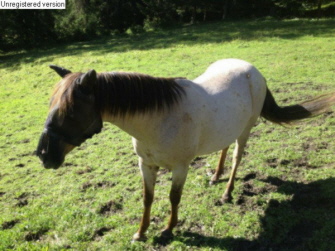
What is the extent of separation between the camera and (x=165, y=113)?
2.49 metres

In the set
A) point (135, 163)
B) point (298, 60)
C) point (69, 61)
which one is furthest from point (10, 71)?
point (298, 60)

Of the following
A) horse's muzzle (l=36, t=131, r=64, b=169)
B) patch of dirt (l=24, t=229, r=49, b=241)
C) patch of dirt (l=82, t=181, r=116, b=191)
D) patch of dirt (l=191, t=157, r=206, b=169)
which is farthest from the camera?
patch of dirt (l=191, t=157, r=206, b=169)

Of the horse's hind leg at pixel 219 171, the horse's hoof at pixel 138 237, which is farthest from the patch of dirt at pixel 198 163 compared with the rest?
the horse's hoof at pixel 138 237

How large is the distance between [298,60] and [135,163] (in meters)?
7.71

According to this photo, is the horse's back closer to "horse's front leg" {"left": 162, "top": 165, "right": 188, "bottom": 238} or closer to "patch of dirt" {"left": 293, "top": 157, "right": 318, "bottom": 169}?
"horse's front leg" {"left": 162, "top": 165, "right": 188, "bottom": 238}

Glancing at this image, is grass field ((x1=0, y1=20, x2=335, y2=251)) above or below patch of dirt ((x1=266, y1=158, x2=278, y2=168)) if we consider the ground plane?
below

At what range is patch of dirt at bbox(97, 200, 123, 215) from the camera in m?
3.61

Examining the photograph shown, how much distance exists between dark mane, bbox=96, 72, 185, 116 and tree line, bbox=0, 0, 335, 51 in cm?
2277

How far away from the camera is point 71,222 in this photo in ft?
11.3

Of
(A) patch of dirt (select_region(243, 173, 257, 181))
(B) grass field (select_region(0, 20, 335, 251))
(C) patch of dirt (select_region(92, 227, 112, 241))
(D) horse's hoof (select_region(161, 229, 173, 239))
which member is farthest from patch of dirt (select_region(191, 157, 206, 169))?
(C) patch of dirt (select_region(92, 227, 112, 241))

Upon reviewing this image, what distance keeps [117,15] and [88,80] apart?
90.2 ft

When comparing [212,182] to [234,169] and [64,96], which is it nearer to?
[234,169]

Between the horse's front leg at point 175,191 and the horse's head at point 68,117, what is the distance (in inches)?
43.1

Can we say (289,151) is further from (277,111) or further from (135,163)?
(135,163)
